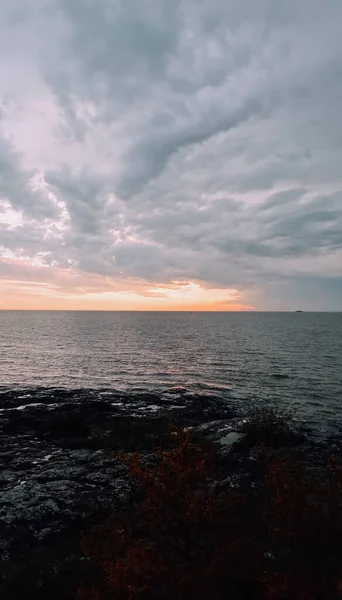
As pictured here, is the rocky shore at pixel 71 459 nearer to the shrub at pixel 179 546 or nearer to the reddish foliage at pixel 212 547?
the shrub at pixel 179 546

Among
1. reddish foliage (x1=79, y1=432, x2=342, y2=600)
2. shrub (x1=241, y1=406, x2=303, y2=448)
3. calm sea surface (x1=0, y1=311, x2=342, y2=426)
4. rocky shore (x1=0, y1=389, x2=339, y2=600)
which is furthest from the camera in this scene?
calm sea surface (x1=0, y1=311, x2=342, y2=426)

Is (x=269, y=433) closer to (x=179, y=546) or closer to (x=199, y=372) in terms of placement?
(x=179, y=546)

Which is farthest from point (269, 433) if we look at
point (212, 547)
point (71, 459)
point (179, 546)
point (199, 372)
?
point (199, 372)

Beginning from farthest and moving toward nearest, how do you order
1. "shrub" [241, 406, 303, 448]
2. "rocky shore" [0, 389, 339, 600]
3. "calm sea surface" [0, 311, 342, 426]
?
1. "calm sea surface" [0, 311, 342, 426]
2. "shrub" [241, 406, 303, 448]
3. "rocky shore" [0, 389, 339, 600]

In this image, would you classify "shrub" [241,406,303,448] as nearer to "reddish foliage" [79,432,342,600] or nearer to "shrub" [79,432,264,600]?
"reddish foliage" [79,432,342,600]

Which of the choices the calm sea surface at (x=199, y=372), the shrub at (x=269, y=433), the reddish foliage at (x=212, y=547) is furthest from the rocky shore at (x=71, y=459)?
the calm sea surface at (x=199, y=372)

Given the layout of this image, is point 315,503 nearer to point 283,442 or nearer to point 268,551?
point 268,551

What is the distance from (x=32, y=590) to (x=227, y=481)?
8416mm

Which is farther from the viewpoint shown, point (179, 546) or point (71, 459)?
point (71, 459)

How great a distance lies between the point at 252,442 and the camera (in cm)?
2073

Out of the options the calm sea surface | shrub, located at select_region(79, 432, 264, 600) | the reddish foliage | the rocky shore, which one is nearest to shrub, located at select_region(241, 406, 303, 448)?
the rocky shore

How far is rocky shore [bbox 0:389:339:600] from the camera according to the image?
10648 millimetres

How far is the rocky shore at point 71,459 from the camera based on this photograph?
1065cm

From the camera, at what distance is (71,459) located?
18547mm
